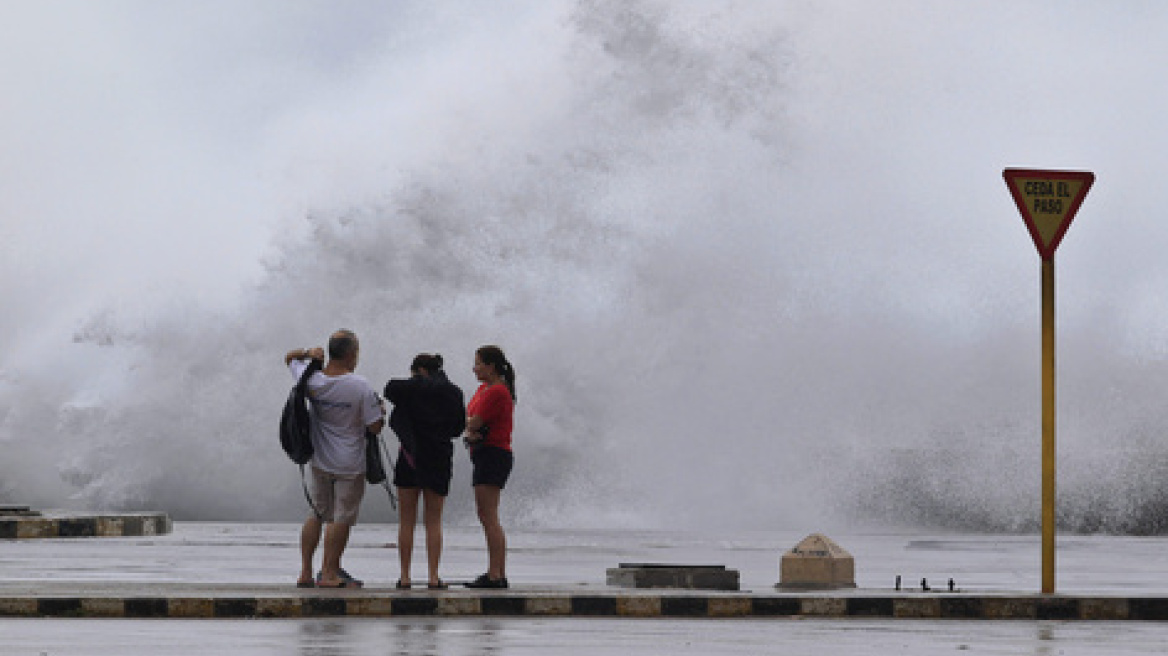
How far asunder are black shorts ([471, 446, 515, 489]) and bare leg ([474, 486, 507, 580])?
5 cm

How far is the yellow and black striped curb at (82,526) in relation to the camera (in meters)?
28.4

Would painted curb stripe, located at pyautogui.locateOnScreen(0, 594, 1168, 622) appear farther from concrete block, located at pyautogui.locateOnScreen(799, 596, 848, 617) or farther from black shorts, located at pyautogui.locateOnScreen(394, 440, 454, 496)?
black shorts, located at pyautogui.locateOnScreen(394, 440, 454, 496)

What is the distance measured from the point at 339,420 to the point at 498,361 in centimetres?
133

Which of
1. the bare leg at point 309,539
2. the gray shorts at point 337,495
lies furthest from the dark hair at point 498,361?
the bare leg at point 309,539

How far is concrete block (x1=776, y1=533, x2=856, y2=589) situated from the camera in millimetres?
Answer: 17078

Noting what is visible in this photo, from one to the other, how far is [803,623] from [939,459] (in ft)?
114

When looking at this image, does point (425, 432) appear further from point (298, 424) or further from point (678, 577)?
point (678, 577)

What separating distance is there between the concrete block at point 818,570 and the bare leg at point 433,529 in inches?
101

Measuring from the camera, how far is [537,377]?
159 ft

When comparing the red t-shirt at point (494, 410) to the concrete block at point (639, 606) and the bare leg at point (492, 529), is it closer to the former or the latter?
the bare leg at point (492, 529)

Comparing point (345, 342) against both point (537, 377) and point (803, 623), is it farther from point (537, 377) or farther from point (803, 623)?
point (537, 377)

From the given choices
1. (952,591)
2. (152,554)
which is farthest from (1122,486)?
(952,591)

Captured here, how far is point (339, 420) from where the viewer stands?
1594cm

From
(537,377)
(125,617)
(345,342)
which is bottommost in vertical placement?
(125,617)
